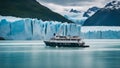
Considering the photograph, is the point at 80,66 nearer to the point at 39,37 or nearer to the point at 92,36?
the point at 39,37

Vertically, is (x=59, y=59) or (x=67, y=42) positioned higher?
(x=67, y=42)

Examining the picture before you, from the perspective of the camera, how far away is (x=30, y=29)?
98.8 metres

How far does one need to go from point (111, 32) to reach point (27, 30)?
98.5 ft

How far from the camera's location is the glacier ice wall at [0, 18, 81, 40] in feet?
318

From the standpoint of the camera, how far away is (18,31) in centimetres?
9825

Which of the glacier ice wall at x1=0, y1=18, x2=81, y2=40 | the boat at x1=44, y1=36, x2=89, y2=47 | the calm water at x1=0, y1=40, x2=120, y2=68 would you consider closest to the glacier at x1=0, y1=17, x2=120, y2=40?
the glacier ice wall at x1=0, y1=18, x2=81, y2=40

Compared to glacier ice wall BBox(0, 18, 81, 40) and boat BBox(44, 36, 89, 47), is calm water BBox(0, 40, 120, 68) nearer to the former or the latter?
A: boat BBox(44, 36, 89, 47)

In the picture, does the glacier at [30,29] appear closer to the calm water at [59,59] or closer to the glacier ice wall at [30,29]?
the glacier ice wall at [30,29]

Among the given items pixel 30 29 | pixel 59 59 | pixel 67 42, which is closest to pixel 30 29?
pixel 30 29

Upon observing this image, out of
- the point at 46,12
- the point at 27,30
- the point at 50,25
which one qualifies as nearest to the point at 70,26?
the point at 50,25

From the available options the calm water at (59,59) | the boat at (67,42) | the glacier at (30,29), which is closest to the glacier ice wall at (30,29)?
the glacier at (30,29)

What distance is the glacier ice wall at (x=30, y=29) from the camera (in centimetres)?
9688

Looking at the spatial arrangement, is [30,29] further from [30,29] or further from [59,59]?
[59,59]

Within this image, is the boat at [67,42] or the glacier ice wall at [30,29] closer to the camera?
the boat at [67,42]
